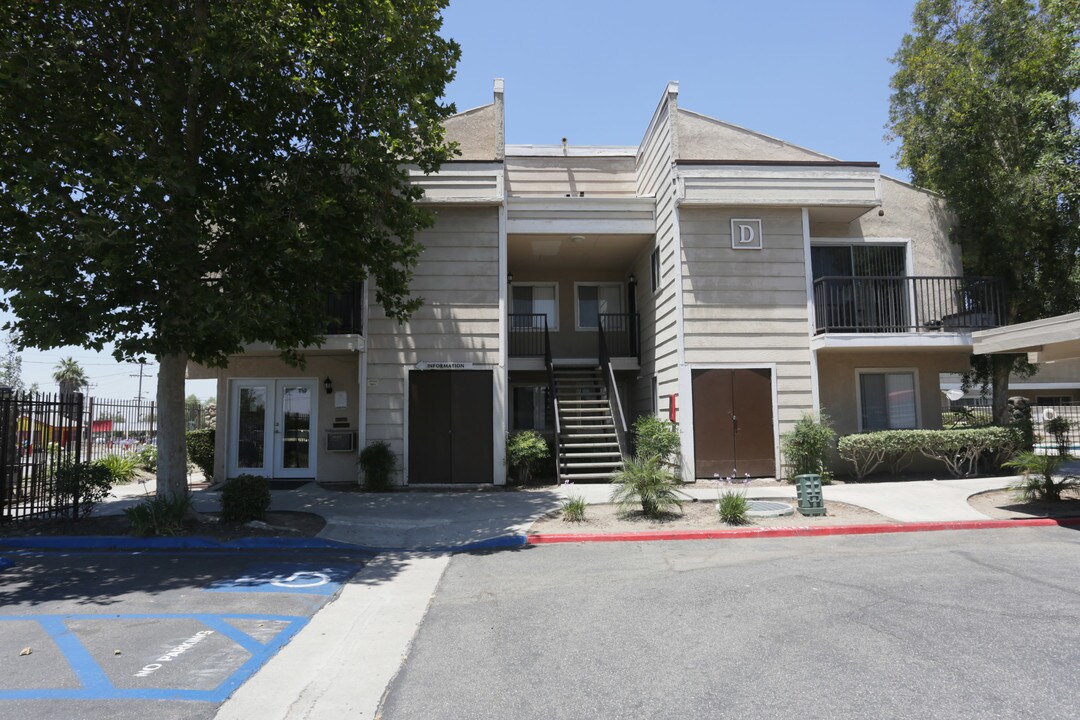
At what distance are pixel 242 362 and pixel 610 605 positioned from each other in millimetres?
11582

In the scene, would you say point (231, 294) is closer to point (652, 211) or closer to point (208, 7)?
point (208, 7)

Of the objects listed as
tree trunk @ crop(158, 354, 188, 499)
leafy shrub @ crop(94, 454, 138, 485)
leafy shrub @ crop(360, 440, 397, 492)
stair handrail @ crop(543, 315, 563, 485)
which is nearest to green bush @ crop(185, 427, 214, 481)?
leafy shrub @ crop(94, 454, 138, 485)

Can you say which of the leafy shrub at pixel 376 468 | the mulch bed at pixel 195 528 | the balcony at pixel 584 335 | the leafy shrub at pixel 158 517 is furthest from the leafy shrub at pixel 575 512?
the balcony at pixel 584 335

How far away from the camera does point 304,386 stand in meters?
14.7

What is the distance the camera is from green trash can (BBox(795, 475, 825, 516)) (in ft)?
32.9

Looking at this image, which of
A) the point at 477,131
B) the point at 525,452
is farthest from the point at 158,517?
the point at 477,131

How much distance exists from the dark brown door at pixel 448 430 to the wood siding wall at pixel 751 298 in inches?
180

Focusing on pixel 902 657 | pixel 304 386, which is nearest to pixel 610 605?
pixel 902 657

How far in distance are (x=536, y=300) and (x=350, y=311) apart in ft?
19.4

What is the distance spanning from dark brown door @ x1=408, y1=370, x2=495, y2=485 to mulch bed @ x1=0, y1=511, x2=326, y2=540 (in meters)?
3.60

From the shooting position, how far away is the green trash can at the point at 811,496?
32.9 ft

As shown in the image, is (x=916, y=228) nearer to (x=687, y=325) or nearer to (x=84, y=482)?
(x=687, y=325)

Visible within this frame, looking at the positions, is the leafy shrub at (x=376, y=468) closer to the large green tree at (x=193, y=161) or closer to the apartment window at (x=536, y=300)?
the large green tree at (x=193, y=161)

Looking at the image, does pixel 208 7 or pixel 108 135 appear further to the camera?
pixel 208 7
